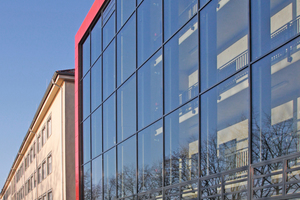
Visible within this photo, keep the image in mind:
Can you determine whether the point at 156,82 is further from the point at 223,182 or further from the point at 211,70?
the point at 223,182

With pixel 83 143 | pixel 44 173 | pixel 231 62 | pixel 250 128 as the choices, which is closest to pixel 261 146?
pixel 250 128

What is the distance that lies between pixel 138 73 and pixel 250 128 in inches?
292

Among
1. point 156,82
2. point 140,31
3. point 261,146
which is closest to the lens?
point 261,146

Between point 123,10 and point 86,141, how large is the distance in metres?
8.04

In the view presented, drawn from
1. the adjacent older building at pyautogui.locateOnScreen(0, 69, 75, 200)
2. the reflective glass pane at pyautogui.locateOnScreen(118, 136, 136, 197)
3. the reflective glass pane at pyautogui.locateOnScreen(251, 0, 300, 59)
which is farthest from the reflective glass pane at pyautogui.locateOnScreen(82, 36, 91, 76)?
the reflective glass pane at pyautogui.locateOnScreen(251, 0, 300, 59)

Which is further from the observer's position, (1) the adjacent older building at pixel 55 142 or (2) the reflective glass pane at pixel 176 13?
(1) the adjacent older building at pixel 55 142

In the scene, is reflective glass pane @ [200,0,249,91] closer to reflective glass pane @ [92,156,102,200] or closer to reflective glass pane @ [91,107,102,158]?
reflective glass pane @ [91,107,102,158]

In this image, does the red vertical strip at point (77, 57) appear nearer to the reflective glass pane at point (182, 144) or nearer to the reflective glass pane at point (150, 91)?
the reflective glass pane at point (150, 91)

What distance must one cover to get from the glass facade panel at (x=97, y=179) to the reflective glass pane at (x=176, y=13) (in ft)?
28.6

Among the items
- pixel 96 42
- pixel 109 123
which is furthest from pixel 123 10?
pixel 109 123

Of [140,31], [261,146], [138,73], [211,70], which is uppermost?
[140,31]

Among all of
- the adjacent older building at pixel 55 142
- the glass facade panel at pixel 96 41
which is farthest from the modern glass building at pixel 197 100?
the adjacent older building at pixel 55 142

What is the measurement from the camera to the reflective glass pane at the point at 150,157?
13.4m

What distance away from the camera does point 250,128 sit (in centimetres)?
878
